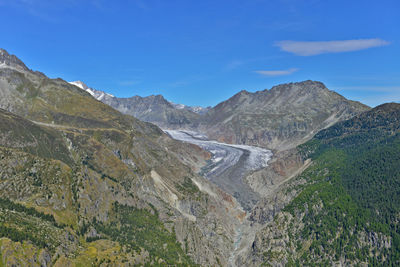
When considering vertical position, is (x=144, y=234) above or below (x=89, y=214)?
below

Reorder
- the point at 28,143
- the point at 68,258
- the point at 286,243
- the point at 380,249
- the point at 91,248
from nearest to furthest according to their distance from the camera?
the point at 68,258, the point at 91,248, the point at 380,249, the point at 286,243, the point at 28,143

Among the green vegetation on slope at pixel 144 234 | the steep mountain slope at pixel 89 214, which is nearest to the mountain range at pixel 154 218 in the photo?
the steep mountain slope at pixel 89 214

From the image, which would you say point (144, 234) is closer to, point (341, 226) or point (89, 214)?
point (89, 214)

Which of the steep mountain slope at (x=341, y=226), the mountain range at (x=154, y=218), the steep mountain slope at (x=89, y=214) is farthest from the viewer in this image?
the steep mountain slope at (x=341, y=226)

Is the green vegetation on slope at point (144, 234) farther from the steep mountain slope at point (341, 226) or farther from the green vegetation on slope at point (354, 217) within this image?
the green vegetation on slope at point (354, 217)

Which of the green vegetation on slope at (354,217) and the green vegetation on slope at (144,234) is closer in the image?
the green vegetation on slope at (144,234)

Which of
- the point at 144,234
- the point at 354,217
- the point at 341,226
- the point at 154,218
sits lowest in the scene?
the point at 144,234

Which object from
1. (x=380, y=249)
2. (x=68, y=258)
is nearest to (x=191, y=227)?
(x=68, y=258)

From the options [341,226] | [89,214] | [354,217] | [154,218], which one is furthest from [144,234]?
[354,217]

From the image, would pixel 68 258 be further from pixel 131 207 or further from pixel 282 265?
pixel 282 265

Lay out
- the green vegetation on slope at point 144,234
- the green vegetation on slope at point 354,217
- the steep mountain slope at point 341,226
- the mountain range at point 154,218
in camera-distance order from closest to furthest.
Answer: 1. the mountain range at point 154,218
2. the green vegetation on slope at point 144,234
3. the green vegetation on slope at point 354,217
4. the steep mountain slope at point 341,226

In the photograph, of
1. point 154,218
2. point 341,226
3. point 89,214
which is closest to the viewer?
point 89,214
